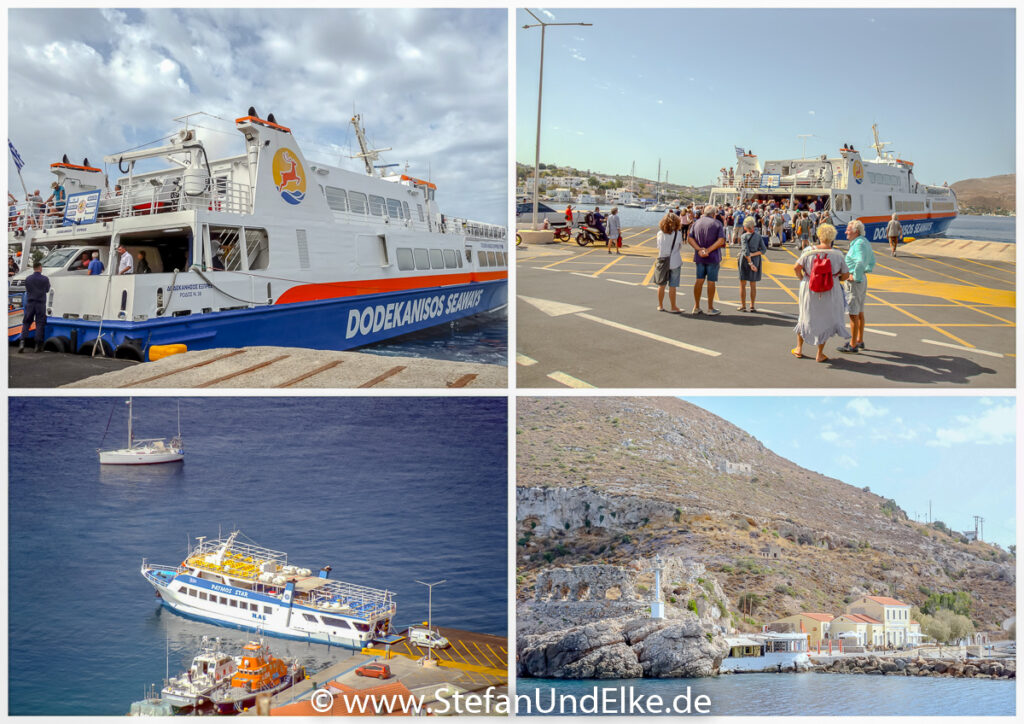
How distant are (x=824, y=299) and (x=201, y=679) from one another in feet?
12.2

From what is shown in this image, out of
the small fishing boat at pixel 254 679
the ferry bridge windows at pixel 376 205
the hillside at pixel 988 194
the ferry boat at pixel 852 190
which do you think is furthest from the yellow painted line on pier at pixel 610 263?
the small fishing boat at pixel 254 679

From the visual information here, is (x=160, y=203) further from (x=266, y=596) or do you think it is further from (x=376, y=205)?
(x=266, y=596)

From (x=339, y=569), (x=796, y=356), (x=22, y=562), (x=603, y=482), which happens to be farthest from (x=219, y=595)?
(x=796, y=356)

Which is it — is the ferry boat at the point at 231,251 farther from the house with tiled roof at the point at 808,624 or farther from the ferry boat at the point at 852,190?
the house with tiled roof at the point at 808,624

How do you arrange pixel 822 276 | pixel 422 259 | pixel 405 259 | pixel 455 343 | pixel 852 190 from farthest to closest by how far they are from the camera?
pixel 422 259 → pixel 405 259 → pixel 455 343 → pixel 852 190 → pixel 822 276

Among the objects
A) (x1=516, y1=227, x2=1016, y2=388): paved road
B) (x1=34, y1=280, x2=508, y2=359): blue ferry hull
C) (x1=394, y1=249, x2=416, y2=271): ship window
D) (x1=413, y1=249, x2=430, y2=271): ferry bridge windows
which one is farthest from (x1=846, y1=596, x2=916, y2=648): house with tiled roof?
(x1=413, y1=249, x2=430, y2=271): ferry bridge windows

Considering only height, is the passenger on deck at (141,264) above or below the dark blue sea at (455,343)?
above

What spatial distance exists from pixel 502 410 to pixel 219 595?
1.80 meters

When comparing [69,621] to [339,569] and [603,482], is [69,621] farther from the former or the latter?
[603,482]

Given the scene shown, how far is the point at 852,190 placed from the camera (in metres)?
4.50

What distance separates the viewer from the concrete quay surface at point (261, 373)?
309 cm

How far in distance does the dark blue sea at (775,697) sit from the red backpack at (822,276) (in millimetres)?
1999

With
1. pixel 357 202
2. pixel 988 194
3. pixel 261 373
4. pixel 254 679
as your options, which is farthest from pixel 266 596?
pixel 988 194

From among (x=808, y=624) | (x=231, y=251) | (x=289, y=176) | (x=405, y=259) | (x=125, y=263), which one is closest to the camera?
(x=808, y=624)
